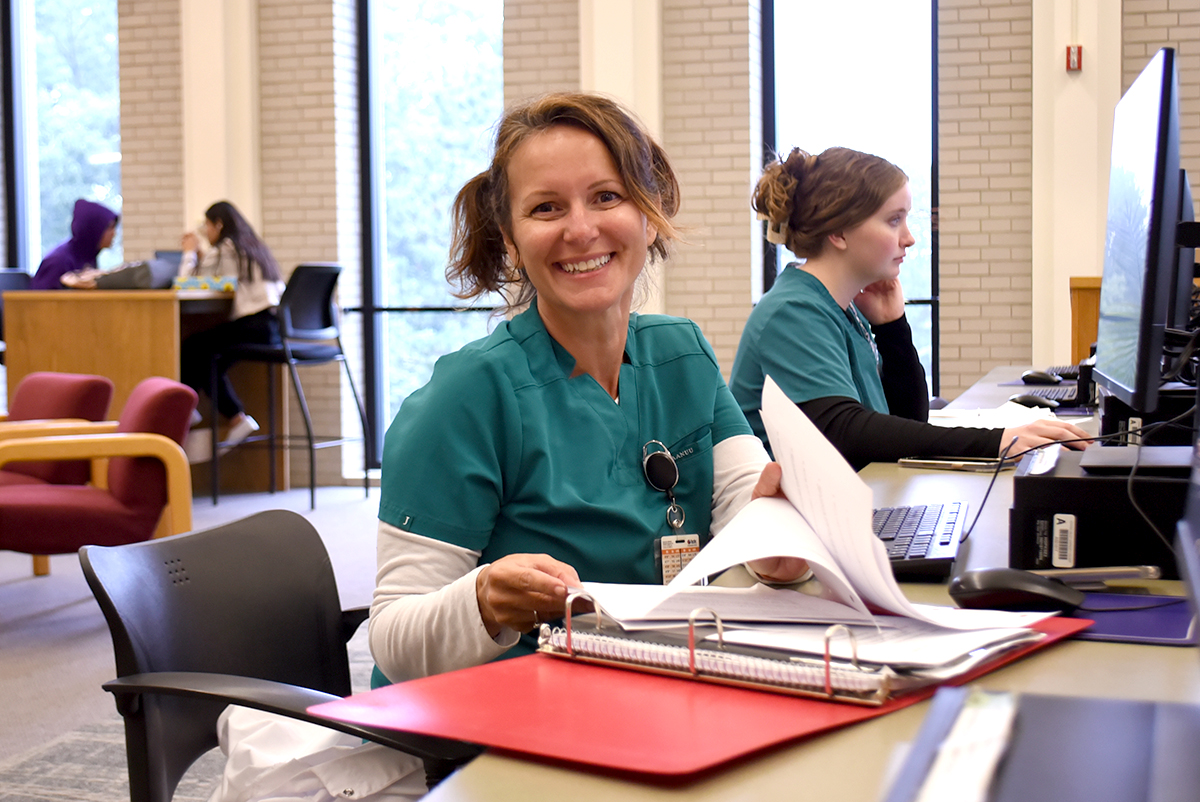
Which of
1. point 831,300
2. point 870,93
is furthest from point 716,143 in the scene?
point 831,300

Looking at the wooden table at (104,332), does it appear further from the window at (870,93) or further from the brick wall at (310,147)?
the window at (870,93)

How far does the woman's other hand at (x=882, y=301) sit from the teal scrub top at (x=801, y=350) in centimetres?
37

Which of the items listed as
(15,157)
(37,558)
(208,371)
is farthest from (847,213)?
(15,157)

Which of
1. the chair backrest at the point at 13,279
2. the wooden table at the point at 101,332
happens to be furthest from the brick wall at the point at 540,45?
the chair backrest at the point at 13,279

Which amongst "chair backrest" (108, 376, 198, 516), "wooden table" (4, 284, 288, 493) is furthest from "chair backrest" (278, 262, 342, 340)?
"chair backrest" (108, 376, 198, 516)

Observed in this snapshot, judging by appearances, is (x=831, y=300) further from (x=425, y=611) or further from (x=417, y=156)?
(x=417, y=156)

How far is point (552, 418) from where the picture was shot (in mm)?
1332

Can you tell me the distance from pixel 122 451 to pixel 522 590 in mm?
2913

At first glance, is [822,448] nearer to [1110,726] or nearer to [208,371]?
[1110,726]

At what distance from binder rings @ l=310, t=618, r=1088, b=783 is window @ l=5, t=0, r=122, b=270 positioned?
23.4 feet

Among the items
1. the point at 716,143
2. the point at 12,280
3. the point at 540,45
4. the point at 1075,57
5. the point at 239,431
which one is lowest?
the point at 239,431

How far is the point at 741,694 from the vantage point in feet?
2.60

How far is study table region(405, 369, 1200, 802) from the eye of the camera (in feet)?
2.12

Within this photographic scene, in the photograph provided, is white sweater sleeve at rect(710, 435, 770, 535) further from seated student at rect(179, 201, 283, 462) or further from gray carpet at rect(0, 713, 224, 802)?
seated student at rect(179, 201, 283, 462)
